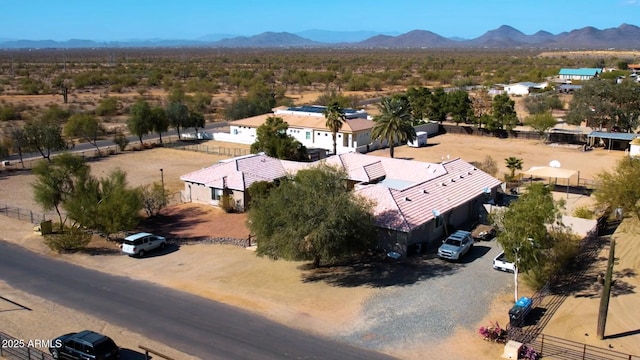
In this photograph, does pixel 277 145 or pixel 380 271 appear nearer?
pixel 380 271

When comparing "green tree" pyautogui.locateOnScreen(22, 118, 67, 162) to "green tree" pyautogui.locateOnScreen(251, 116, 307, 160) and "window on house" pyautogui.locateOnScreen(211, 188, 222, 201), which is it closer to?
"green tree" pyautogui.locateOnScreen(251, 116, 307, 160)

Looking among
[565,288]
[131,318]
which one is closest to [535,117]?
[565,288]

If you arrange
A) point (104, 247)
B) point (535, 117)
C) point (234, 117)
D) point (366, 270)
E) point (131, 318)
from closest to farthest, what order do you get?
point (131, 318), point (366, 270), point (104, 247), point (535, 117), point (234, 117)

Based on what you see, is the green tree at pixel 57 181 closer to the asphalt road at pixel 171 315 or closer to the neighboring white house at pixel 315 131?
the asphalt road at pixel 171 315

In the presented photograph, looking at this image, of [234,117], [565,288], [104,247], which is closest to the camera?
[565,288]

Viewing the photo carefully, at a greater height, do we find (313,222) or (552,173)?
(313,222)

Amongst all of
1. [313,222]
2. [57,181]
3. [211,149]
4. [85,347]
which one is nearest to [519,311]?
[313,222]

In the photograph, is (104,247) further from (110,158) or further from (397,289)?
(110,158)

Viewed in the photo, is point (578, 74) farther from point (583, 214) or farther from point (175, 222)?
point (175, 222)
